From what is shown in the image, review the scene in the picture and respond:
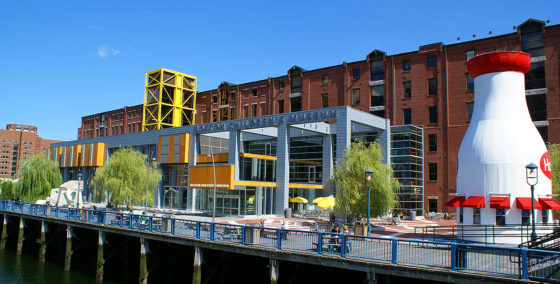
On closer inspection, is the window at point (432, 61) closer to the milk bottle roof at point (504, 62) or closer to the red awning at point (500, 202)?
the milk bottle roof at point (504, 62)

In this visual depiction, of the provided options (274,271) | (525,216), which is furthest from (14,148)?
(525,216)

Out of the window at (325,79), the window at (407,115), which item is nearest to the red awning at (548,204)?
the window at (407,115)

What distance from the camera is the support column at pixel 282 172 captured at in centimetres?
4459

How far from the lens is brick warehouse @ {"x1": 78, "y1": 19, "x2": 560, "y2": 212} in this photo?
4412 centimetres

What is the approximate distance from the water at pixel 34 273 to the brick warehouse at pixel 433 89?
36272 millimetres

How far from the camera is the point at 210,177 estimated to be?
44625mm

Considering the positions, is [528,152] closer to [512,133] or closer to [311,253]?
[512,133]

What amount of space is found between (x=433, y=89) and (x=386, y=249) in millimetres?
35827

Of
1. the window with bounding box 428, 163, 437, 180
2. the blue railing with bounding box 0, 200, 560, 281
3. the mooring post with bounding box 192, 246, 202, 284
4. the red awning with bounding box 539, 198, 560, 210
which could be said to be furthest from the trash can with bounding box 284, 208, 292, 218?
the red awning with bounding box 539, 198, 560, 210

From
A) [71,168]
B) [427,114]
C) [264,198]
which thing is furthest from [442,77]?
[71,168]

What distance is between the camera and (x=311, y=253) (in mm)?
18203

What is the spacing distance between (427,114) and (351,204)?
80.9 feet

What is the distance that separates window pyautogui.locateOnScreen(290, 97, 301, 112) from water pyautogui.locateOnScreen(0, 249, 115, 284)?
38157mm

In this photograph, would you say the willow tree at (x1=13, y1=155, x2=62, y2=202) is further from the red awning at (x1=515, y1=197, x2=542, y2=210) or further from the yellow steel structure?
the red awning at (x1=515, y1=197, x2=542, y2=210)
